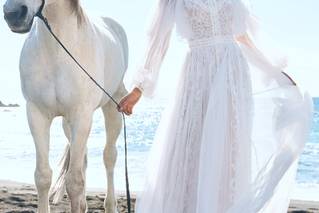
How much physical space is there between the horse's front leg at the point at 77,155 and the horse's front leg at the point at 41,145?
0.59ft

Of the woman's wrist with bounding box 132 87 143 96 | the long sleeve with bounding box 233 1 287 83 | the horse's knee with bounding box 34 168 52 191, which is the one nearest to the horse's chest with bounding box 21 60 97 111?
the horse's knee with bounding box 34 168 52 191

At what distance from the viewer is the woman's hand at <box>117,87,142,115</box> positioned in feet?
15.2

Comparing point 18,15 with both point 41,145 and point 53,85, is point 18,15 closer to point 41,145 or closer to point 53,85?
point 53,85

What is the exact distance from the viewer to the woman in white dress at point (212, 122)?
15.2ft

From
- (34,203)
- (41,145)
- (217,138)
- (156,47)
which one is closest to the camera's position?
(217,138)

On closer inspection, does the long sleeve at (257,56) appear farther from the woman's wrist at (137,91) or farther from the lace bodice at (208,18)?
the woman's wrist at (137,91)

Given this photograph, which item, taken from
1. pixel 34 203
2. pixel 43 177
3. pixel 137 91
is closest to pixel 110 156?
Result: pixel 34 203

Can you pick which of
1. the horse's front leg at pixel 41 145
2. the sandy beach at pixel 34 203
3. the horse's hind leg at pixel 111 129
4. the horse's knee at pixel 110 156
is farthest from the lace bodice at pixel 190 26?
the sandy beach at pixel 34 203

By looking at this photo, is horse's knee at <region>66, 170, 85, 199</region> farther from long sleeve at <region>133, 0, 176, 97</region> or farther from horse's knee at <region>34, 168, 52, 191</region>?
long sleeve at <region>133, 0, 176, 97</region>

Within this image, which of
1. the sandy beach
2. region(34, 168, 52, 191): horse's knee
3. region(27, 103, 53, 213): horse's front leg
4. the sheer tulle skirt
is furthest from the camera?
the sandy beach

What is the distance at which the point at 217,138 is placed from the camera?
4.61 metres

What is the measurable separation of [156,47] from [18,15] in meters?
0.94

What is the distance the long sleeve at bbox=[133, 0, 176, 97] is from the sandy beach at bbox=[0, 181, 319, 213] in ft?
9.52

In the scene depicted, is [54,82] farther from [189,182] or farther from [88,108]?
[189,182]
